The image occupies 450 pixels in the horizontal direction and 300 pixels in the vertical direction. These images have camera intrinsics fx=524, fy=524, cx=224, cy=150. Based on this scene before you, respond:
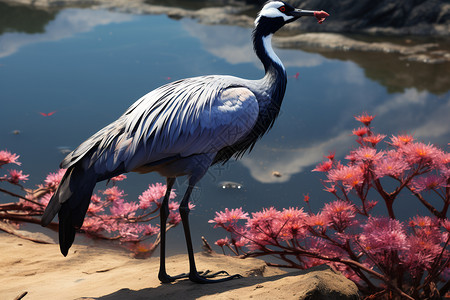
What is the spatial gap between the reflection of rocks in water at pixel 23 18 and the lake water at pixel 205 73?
3 centimetres

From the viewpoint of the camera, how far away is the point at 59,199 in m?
1.93

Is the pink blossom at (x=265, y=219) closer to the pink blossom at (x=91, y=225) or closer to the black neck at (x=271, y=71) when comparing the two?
the black neck at (x=271, y=71)

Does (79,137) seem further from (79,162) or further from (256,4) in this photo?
(256,4)

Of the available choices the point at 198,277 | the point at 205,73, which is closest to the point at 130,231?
the point at 198,277

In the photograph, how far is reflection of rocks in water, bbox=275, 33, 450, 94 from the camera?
15.6 ft

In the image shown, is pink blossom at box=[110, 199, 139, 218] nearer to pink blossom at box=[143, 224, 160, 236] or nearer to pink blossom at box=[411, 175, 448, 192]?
pink blossom at box=[143, 224, 160, 236]

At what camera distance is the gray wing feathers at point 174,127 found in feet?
6.57

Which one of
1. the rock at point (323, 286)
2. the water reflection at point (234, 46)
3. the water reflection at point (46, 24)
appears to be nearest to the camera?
the rock at point (323, 286)

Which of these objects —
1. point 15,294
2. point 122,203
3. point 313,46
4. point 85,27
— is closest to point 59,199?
point 15,294

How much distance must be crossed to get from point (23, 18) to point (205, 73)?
3.32 meters

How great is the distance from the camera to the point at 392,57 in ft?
17.4

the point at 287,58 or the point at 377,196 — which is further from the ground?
the point at 287,58

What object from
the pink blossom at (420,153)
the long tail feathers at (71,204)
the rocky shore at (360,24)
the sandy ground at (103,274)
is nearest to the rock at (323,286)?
the sandy ground at (103,274)

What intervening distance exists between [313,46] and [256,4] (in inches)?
71.1
